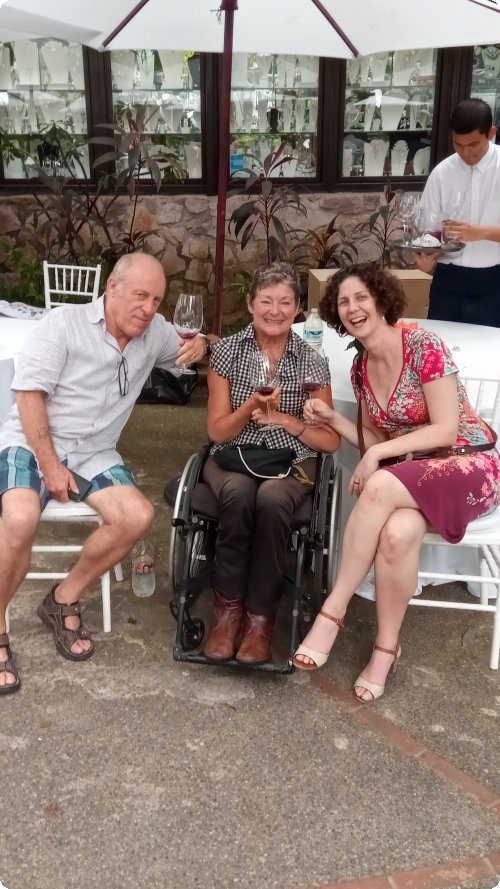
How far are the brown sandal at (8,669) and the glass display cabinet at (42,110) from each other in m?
3.87

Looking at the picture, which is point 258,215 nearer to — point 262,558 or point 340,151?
point 340,151

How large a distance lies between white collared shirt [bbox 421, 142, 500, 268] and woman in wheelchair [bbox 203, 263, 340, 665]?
127 centimetres

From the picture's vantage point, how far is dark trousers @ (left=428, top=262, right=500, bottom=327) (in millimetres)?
3521

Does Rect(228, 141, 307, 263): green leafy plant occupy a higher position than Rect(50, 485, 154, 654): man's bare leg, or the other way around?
Rect(228, 141, 307, 263): green leafy plant

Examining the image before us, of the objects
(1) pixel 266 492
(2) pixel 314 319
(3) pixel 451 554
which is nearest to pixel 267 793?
Answer: (1) pixel 266 492

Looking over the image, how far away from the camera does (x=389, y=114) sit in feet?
17.7

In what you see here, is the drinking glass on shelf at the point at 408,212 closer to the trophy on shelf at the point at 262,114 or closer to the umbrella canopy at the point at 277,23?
the umbrella canopy at the point at 277,23

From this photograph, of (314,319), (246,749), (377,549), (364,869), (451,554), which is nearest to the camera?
(364,869)

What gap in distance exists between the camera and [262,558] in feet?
7.34

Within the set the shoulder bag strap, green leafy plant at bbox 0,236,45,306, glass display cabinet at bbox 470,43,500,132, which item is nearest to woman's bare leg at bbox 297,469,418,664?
the shoulder bag strap

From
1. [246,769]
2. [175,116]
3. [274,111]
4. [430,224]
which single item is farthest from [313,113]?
[246,769]

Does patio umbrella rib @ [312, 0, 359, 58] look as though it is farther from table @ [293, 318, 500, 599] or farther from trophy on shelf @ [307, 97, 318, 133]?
trophy on shelf @ [307, 97, 318, 133]

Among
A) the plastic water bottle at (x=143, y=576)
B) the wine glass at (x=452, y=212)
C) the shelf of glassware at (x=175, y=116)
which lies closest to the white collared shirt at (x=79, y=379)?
the plastic water bottle at (x=143, y=576)

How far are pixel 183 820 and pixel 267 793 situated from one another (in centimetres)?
22
